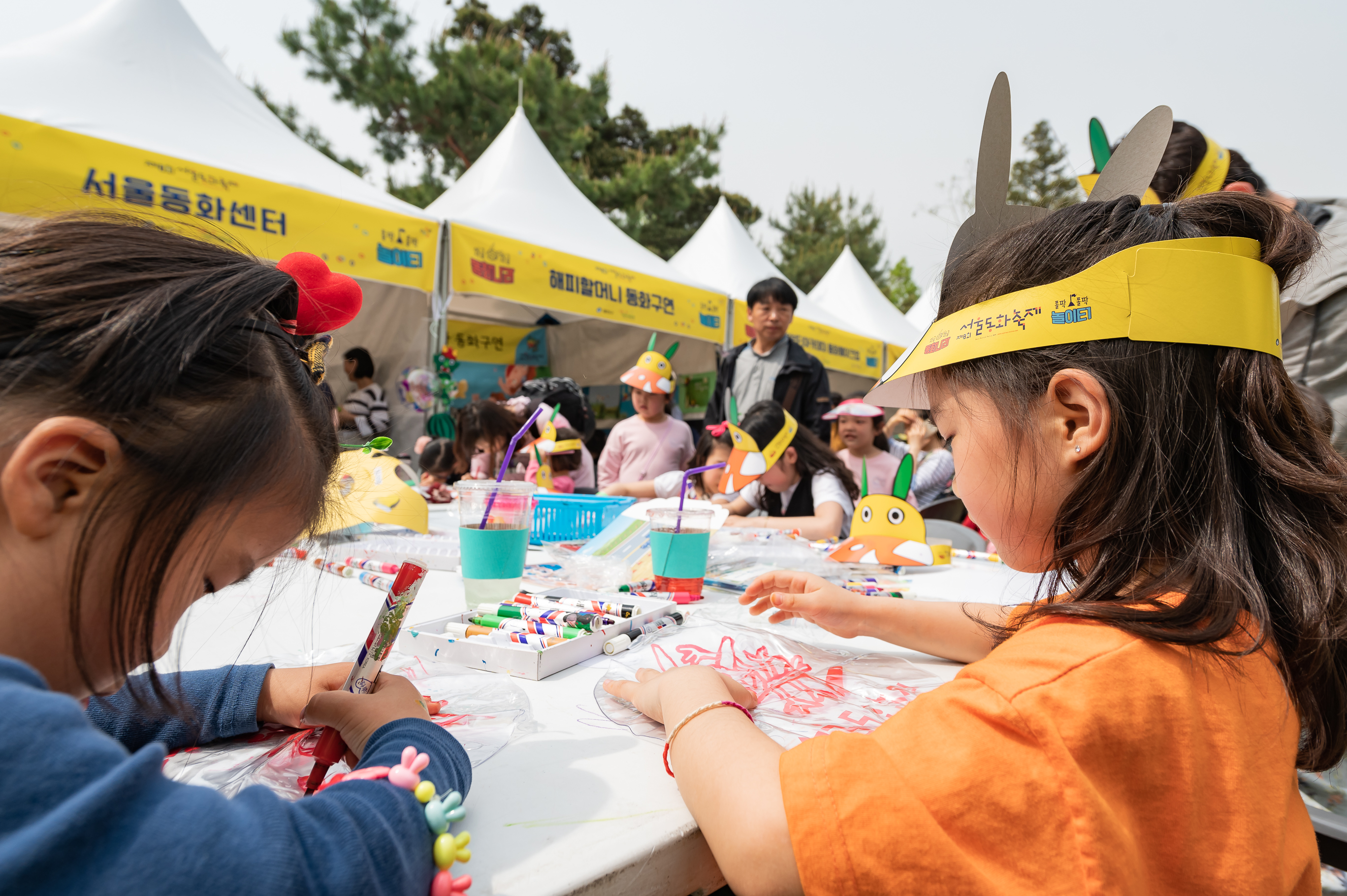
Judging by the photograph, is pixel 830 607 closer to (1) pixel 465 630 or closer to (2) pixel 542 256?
(1) pixel 465 630

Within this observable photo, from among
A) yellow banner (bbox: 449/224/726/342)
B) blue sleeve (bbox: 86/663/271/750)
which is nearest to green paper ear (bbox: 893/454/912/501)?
blue sleeve (bbox: 86/663/271/750)

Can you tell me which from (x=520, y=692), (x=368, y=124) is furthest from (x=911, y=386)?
(x=368, y=124)

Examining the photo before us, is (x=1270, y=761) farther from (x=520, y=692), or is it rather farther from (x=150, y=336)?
(x=150, y=336)

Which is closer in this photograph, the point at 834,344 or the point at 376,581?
the point at 376,581

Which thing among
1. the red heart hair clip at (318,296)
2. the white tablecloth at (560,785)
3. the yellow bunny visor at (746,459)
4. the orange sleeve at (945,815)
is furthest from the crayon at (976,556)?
the red heart hair clip at (318,296)

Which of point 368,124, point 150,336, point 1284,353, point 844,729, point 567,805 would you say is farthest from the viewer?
point 368,124

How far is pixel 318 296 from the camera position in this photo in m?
0.67

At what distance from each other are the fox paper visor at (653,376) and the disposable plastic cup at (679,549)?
209 cm

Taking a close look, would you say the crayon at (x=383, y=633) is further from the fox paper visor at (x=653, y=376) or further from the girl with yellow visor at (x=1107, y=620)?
the fox paper visor at (x=653, y=376)

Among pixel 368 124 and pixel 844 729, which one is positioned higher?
pixel 368 124

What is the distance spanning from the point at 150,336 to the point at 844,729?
67 cm

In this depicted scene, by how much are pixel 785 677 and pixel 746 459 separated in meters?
0.92

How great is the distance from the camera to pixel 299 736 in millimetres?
646

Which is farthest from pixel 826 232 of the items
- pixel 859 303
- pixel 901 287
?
pixel 859 303
